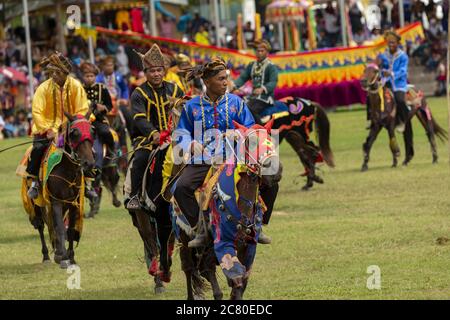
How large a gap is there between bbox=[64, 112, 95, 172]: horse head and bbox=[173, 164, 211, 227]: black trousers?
3101 millimetres

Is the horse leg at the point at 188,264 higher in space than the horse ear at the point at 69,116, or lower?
lower

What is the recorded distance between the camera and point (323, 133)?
21906 mm

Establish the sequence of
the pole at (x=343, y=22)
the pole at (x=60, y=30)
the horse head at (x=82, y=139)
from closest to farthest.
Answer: the horse head at (x=82, y=139) → the pole at (x=60, y=30) → the pole at (x=343, y=22)

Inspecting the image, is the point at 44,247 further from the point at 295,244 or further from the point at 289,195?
the point at 289,195

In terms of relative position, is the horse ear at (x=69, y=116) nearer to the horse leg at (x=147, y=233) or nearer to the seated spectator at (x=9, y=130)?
the horse leg at (x=147, y=233)

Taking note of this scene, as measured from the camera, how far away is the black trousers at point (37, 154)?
1467cm

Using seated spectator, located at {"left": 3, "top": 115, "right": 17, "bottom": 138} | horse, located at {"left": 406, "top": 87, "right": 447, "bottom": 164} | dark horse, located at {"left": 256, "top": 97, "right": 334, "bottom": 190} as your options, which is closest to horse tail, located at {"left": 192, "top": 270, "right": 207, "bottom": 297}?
dark horse, located at {"left": 256, "top": 97, "right": 334, "bottom": 190}

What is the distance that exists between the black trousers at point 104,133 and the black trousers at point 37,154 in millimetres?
3772

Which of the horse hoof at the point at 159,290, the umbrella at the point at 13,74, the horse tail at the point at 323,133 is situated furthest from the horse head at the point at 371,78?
the umbrella at the point at 13,74

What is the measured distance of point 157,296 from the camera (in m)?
12.1

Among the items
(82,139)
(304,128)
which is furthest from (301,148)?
(82,139)

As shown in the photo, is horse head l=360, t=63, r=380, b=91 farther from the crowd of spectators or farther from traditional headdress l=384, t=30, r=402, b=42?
the crowd of spectators

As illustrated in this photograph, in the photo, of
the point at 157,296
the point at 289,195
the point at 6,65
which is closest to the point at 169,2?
the point at 6,65

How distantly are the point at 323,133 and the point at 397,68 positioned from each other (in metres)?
2.95
